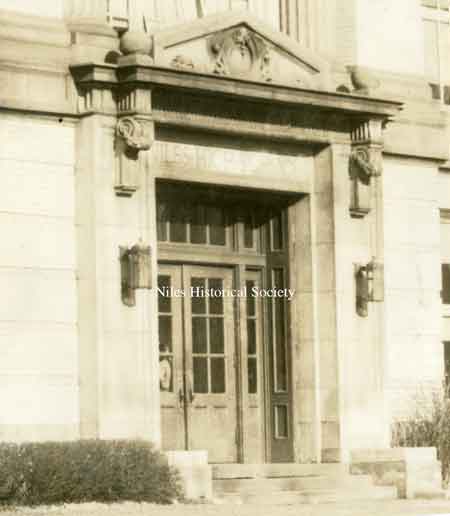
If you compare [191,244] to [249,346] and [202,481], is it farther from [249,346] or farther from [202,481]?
[202,481]

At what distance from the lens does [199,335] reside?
79.4 ft

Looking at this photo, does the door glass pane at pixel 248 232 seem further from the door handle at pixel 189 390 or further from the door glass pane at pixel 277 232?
the door handle at pixel 189 390

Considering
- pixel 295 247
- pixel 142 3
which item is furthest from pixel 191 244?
pixel 142 3

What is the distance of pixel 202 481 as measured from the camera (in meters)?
21.2

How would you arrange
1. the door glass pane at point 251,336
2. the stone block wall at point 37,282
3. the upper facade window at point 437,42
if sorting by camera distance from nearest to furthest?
1. the stone block wall at point 37,282
2. the door glass pane at point 251,336
3. the upper facade window at point 437,42

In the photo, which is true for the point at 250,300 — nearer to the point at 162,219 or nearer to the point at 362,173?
the point at 162,219

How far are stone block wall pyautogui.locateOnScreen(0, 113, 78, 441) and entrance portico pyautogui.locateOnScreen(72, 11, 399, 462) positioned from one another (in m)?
0.78

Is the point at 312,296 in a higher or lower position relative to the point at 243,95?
lower

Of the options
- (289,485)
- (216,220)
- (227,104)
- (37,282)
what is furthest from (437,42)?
(37,282)

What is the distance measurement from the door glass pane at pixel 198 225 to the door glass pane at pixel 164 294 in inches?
25.9

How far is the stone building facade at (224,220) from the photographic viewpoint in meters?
21.8

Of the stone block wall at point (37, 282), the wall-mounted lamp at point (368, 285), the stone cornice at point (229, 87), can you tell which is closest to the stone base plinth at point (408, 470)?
the wall-mounted lamp at point (368, 285)

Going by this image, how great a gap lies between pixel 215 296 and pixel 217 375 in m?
1.01

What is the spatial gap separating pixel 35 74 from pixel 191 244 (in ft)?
11.4
